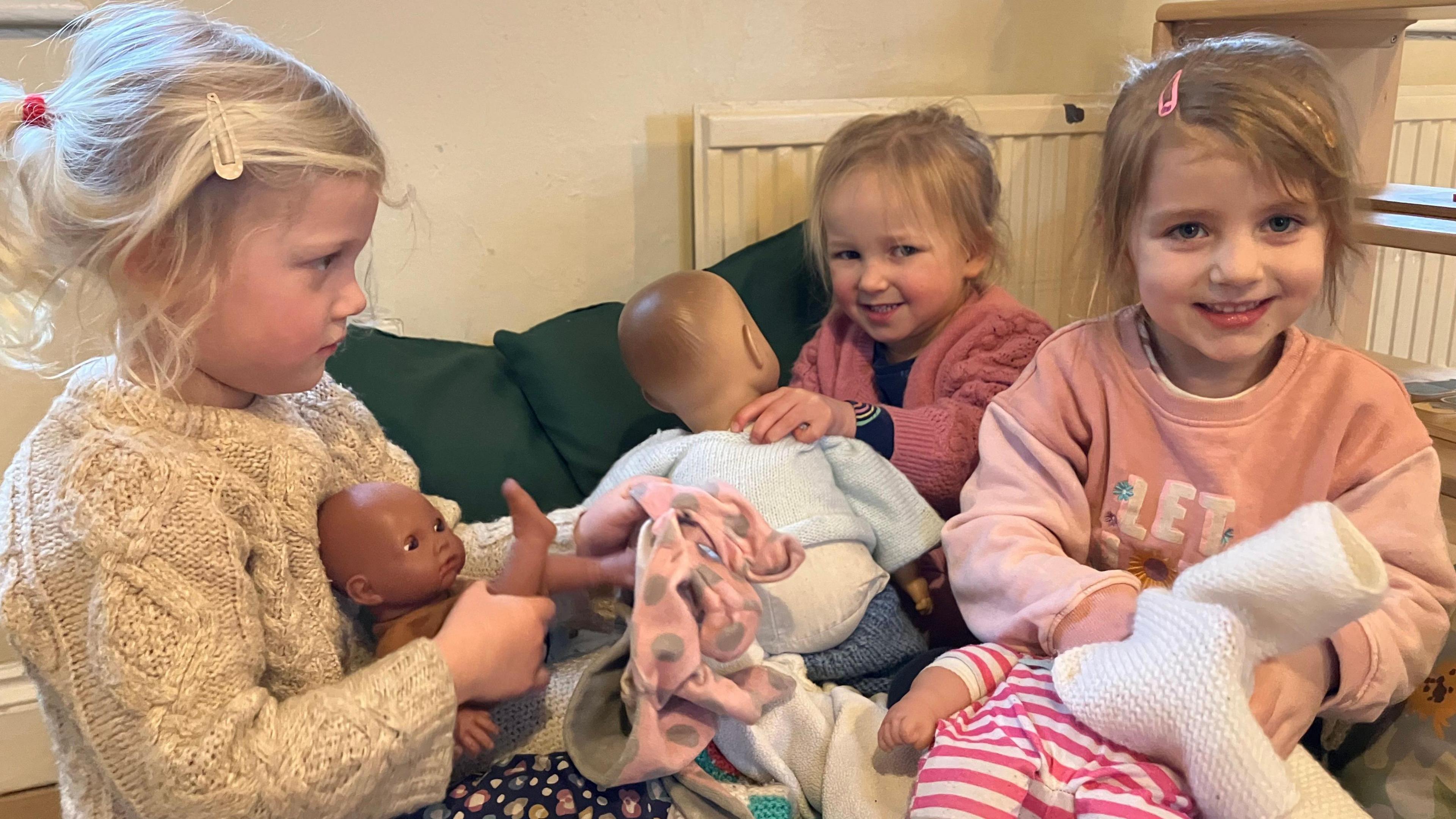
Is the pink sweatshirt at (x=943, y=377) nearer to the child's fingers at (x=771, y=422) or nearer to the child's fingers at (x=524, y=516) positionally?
the child's fingers at (x=771, y=422)

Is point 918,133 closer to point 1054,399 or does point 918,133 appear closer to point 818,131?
point 818,131

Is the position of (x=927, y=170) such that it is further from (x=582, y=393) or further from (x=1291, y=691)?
(x=1291, y=691)

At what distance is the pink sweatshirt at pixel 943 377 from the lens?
1.34 metres

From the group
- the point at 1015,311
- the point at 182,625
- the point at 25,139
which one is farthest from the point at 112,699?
the point at 1015,311

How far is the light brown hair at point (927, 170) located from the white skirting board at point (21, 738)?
4.51ft

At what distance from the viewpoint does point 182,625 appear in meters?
0.80

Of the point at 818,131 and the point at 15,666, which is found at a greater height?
the point at 818,131

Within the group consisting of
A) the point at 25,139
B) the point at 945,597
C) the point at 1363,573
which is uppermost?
the point at 25,139

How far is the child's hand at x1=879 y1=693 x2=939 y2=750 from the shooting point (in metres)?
0.94

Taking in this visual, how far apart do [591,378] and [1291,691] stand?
96cm

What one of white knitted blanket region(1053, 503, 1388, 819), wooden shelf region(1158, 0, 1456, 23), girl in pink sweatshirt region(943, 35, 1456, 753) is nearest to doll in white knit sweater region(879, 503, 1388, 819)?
white knitted blanket region(1053, 503, 1388, 819)

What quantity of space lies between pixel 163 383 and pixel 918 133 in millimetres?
1057

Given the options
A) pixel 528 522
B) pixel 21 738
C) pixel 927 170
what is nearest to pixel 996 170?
pixel 927 170

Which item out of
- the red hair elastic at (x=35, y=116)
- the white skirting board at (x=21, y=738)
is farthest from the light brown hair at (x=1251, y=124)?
the white skirting board at (x=21, y=738)
